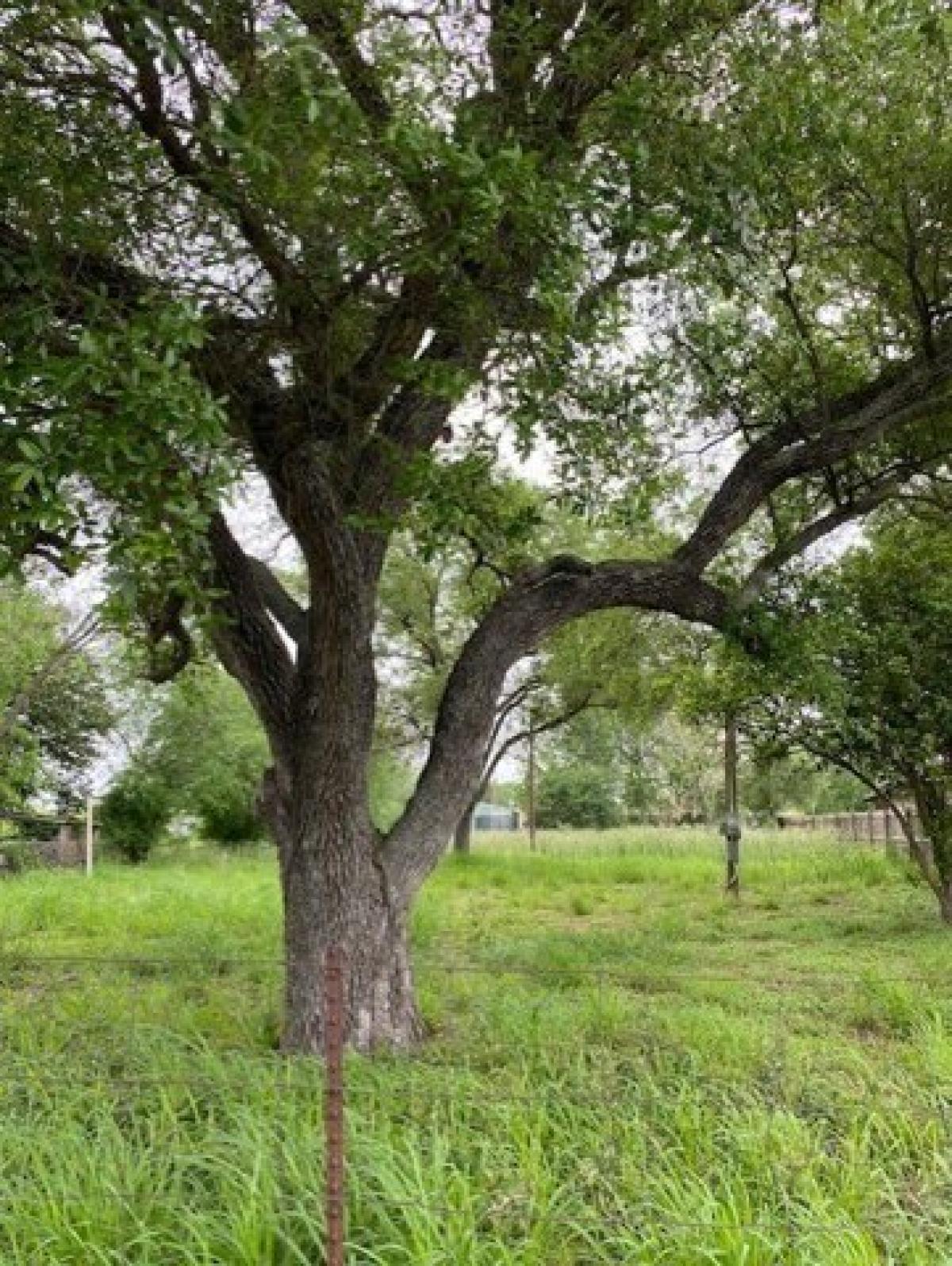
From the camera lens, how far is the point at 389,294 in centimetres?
544

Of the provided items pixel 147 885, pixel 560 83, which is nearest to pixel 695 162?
pixel 560 83

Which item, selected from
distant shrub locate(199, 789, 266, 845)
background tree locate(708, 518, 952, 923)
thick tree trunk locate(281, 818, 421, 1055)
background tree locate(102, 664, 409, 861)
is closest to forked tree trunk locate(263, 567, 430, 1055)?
thick tree trunk locate(281, 818, 421, 1055)

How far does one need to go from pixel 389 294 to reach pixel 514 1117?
3.66m

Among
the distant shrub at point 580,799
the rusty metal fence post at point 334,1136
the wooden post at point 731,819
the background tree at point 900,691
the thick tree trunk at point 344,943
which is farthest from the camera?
the distant shrub at point 580,799

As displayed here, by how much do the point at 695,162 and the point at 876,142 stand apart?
143 cm

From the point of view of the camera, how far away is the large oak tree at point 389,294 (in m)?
3.70

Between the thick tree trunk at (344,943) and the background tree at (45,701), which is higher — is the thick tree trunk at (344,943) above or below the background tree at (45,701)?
below

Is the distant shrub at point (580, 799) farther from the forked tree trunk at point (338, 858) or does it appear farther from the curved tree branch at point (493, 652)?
the forked tree trunk at point (338, 858)

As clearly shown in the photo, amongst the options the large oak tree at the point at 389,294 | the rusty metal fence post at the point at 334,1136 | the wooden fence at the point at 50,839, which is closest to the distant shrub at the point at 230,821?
the wooden fence at the point at 50,839

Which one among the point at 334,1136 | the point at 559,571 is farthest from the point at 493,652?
the point at 334,1136

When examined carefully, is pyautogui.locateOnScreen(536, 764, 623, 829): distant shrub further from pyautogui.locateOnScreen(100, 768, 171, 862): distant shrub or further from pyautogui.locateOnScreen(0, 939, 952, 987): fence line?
pyautogui.locateOnScreen(0, 939, 952, 987): fence line

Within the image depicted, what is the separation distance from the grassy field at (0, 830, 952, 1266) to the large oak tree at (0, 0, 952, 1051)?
109 cm

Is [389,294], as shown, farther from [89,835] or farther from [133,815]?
[133,815]

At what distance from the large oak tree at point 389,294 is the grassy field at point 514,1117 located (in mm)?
1087
